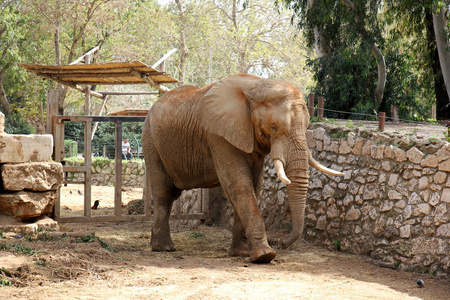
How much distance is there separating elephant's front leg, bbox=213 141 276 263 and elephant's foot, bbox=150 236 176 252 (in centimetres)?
169

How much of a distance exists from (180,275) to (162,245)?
2.03 meters

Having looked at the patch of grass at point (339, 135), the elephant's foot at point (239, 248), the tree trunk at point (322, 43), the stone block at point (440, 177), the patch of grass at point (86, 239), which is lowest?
the elephant's foot at point (239, 248)

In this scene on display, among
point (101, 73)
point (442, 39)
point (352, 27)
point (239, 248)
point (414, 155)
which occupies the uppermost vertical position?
point (352, 27)

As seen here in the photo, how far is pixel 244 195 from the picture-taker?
707cm

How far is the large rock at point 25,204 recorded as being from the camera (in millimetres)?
8421

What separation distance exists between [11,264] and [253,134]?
3284 mm

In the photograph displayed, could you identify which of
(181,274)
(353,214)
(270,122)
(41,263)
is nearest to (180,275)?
(181,274)

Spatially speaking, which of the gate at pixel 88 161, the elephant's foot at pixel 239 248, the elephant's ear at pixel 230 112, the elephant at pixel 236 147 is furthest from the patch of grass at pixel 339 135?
the gate at pixel 88 161

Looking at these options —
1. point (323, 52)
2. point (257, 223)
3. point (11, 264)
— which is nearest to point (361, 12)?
point (323, 52)

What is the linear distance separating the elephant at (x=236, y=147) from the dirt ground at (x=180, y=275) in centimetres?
52

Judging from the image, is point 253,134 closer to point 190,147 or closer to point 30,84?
point 190,147

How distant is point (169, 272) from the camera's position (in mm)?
6504

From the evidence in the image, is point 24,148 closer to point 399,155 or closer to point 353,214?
point 353,214

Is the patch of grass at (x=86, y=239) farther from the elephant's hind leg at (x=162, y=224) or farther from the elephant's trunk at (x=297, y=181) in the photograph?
the elephant's trunk at (x=297, y=181)
